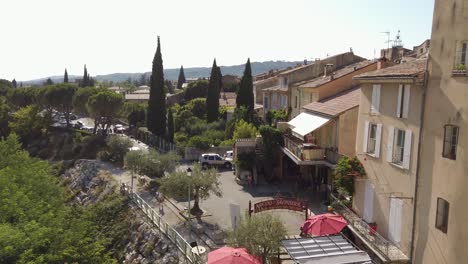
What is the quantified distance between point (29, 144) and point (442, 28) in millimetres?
63503

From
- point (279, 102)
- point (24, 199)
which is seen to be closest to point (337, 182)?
point (24, 199)

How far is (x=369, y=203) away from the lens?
818 inches

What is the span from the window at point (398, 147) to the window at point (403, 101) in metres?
0.79

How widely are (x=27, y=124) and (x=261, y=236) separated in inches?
2238

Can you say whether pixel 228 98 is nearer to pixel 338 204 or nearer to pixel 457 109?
pixel 338 204

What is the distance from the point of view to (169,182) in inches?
1107

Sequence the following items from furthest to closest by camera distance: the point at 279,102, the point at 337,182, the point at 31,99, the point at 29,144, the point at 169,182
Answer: the point at 31,99 < the point at 29,144 < the point at 279,102 < the point at 169,182 < the point at 337,182

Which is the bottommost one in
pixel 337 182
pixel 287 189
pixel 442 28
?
pixel 287 189

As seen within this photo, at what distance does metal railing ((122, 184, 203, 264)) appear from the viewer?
73.0ft

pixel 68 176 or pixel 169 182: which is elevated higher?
pixel 169 182

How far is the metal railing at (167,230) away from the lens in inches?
876

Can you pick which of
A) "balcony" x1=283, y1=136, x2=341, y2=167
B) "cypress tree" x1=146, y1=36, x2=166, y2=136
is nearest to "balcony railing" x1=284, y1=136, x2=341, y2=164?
"balcony" x1=283, y1=136, x2=341, y2=167

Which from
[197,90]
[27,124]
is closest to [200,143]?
[27,124]

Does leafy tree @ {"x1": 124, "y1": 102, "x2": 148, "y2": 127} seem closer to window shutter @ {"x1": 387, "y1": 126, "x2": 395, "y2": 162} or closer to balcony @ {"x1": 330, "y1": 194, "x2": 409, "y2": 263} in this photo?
balcony @ {"x1": 330, "y1": 194, "x2": 409, "y2": 263}
